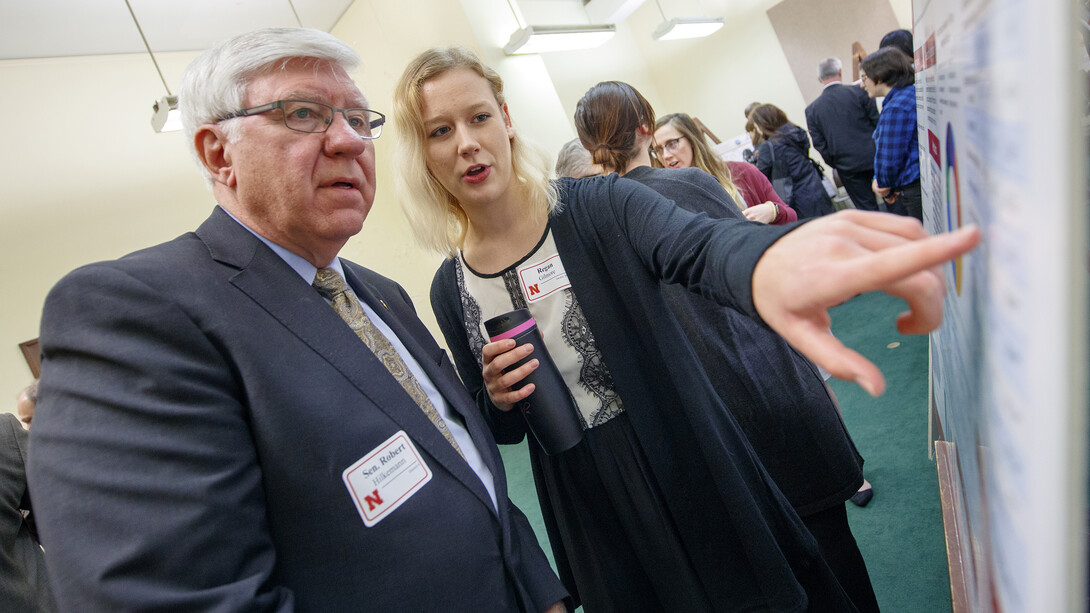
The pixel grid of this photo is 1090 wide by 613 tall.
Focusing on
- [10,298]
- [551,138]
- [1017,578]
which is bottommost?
[1017,578]

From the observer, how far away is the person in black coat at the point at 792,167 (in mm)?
4715

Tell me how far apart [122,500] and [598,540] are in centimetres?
89

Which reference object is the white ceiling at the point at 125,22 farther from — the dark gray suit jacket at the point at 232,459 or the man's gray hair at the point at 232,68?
the dark gray suit jacket at the point at 232,459

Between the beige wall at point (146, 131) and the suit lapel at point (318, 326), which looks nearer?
the suit lapel at point (318, 326)

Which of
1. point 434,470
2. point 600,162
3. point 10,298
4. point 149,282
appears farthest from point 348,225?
point 10,298

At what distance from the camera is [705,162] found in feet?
9.45

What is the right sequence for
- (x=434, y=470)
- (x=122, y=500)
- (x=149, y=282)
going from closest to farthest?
1. (x=122, y=500)
2. (x=149, y=282)
3. (x=434, y=470)

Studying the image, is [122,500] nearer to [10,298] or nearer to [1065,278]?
[1065,278]

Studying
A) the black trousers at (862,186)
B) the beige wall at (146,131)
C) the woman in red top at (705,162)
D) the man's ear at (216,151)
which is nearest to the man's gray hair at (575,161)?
the woman in red top at (705,162)

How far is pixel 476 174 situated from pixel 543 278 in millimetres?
279

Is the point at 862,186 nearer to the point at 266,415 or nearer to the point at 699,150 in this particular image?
the point at 699,150

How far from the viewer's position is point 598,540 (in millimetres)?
1247

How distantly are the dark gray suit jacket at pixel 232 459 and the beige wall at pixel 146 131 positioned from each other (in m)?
4.54

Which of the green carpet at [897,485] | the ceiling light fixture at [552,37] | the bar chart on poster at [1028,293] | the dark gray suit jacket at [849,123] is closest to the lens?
the bar chart on poster at [1028,293]
